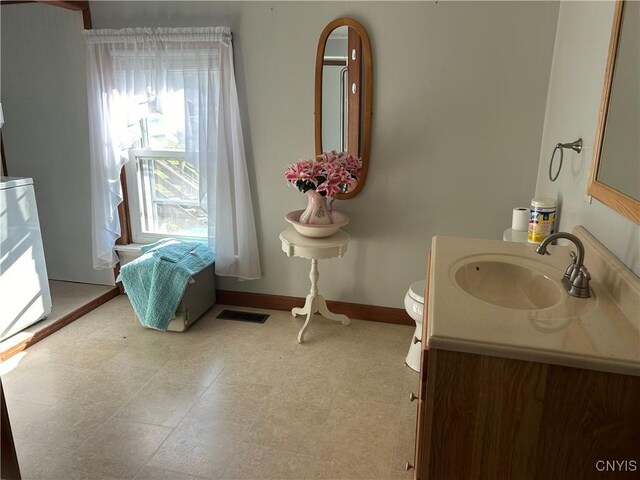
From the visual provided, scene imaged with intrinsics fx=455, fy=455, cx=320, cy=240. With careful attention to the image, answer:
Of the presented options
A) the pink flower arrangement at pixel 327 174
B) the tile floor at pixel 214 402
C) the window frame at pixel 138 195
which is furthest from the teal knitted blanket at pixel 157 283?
the pink flower arrangement at pixel 327 174

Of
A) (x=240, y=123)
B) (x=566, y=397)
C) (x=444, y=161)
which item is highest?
(x=240, y=123)

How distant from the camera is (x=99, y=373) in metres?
2.53

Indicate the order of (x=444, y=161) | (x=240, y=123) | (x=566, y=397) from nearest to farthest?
(x=566, y=397)
(x=444, y=161)
(x=240, y=123)

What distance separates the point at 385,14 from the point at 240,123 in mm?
1105

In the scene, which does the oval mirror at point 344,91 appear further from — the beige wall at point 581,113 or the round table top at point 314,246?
the beige wall at point 581,113

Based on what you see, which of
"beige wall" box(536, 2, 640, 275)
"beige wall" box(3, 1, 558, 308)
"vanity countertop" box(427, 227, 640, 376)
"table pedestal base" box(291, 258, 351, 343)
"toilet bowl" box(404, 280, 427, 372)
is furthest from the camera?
"table pedestal base" box(291, 258, 351, 343)

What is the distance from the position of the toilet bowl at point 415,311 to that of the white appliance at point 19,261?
92.3 inches

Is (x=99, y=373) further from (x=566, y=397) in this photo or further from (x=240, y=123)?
(x=566, y=397)

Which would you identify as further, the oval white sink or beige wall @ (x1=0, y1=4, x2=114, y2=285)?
beige wall @ (x1=0, y1=4, x2=114, y2=285)

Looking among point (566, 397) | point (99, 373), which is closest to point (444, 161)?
point (566, 397)

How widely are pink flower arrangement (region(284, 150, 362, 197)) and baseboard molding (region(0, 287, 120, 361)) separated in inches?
72.0

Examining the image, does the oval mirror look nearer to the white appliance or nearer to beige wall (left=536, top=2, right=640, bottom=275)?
beige wall (left=536, top=2, right=640, bottom=275)

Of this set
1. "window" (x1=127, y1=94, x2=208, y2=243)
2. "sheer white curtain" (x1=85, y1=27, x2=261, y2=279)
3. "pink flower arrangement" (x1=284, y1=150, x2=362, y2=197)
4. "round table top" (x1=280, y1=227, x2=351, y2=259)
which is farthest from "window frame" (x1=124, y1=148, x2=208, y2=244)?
"pink flower arrangement" (x1=284, y1=150, x2=362, y2=197)

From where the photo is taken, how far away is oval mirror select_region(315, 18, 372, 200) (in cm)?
270
